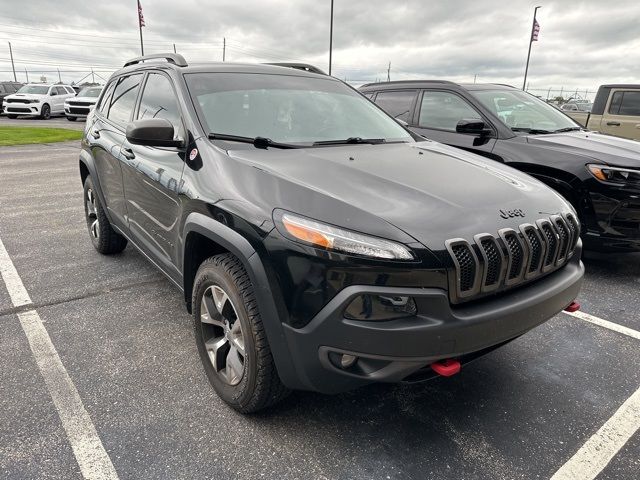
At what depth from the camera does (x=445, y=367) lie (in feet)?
6.19

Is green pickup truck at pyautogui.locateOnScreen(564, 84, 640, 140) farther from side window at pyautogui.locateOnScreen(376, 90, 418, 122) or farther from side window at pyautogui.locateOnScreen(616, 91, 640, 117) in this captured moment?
side window at pyautogui.locateOnScreen(376, 90, 418, 122)

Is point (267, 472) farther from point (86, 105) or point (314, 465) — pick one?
point (86, 105)

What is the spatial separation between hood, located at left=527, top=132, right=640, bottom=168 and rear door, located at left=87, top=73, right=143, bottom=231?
3.68 m

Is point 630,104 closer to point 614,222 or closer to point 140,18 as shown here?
point 614,222

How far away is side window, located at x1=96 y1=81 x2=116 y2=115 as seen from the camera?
429 centimetres

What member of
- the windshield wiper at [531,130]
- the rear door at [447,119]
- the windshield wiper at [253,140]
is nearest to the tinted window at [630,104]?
the windshield wiper at [531,130]

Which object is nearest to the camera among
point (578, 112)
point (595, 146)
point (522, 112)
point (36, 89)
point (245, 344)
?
point (245, 344)

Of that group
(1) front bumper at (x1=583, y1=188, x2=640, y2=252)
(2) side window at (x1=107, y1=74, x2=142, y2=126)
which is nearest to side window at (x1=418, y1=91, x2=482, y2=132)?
(1) front bumper at (x1=583, y1=188, x2=640, y2=252)

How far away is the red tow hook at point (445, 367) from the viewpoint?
1.88 m

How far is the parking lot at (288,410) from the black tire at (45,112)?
25.1 meters

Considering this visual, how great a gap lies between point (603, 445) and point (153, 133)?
2.72 metres

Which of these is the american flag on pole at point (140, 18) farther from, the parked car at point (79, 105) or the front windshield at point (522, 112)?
the front windshield at point (522, 112)

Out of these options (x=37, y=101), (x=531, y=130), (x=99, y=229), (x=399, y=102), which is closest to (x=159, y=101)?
(x=99, y=229)

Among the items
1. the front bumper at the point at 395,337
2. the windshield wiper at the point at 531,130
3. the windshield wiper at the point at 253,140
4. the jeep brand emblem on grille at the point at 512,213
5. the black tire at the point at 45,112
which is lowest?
the black tire at the point at 45,112
